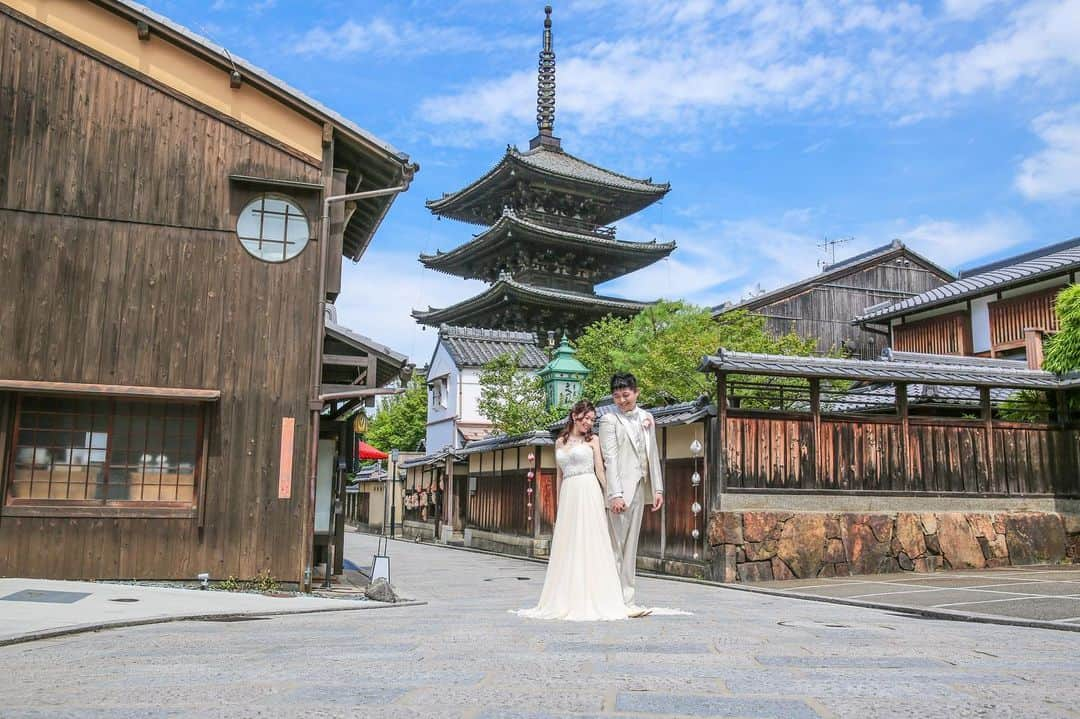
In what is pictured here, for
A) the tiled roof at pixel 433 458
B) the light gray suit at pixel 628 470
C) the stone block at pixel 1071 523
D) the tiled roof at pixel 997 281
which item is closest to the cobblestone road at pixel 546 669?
the light gray suit at pixel 628 470

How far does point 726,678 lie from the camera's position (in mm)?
4965

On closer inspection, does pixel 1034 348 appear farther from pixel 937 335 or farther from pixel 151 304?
pixel 151 304

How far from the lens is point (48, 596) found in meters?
9.66

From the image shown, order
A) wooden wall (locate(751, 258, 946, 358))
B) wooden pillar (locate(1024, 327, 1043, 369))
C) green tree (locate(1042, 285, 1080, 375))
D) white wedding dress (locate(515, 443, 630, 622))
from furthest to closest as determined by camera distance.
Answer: wooden wall (locate(751, 258, 946, 358))
wooden pillar (locate(1024, 327, 1043, 369))
green tree (locate(1042, 285, 1080, 375))
white wedding dress (locate(515, 443, 630, 622))

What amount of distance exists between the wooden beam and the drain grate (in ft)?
7.68

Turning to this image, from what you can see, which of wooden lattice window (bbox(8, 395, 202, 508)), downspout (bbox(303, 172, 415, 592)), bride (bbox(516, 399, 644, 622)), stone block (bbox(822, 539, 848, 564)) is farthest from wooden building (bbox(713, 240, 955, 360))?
bride (bbox(516, 399, 644, 622))

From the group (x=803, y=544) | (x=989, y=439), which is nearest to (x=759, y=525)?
(x=803, y=544)

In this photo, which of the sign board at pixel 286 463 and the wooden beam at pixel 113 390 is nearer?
the wooden beam at pixel 113 390

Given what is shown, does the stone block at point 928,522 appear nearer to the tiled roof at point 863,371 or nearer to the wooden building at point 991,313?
the tiled roof at point 863,371

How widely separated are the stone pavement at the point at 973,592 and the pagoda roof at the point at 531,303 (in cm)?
2375

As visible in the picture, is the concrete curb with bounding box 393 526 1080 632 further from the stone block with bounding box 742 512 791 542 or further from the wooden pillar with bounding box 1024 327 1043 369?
the wooden pillar with bounding box 1024 327 1043 369

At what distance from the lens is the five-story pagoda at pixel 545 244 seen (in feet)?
127

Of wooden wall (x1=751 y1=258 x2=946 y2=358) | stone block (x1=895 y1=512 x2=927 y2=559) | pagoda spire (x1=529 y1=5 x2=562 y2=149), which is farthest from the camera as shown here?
pagoda spire (x1=529 y1=5 x2=562 y2=149)

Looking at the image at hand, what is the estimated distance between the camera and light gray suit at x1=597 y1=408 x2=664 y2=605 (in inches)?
327
